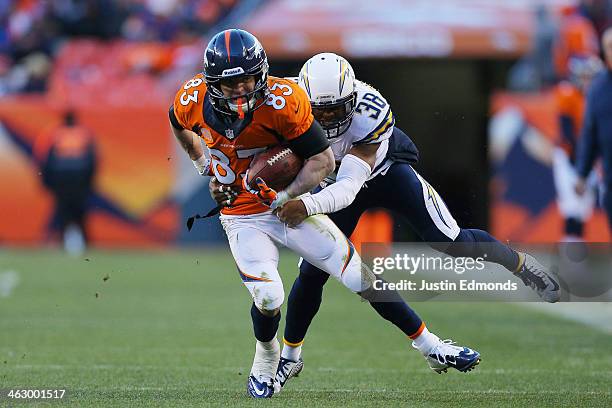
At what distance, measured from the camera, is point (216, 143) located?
4961 millimetres

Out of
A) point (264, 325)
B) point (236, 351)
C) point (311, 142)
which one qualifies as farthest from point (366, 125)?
point (236, 351)

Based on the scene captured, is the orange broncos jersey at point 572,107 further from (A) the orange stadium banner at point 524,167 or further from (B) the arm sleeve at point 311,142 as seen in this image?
(B) the arm sleeve at point 311,142

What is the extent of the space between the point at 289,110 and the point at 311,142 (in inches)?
6.9

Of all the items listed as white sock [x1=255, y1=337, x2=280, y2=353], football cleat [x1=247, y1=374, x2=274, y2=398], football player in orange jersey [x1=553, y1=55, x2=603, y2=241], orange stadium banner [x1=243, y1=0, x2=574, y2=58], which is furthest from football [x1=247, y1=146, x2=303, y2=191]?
orange stadium banner [x1=243, y1=0, x2=574, y2=58]

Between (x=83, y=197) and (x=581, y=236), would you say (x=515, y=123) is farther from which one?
(x=83, y=197)

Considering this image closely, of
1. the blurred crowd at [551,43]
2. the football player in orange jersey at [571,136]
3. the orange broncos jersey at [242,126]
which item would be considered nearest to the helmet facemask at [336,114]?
the orange broncos jersey at [242,126]

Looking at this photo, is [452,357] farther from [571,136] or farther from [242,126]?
[571,136]

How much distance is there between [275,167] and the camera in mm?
4910

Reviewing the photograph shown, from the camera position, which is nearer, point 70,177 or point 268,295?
point 268,295

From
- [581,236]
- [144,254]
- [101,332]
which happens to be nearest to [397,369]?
[101,332]

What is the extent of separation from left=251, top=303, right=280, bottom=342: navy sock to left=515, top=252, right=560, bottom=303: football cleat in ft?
4.15

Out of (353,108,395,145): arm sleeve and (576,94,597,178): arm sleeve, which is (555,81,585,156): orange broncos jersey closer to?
(576,94,597,178): arm sleeve

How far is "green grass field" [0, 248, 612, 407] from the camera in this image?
5086 millimetres

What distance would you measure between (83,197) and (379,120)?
8973 millimetres
